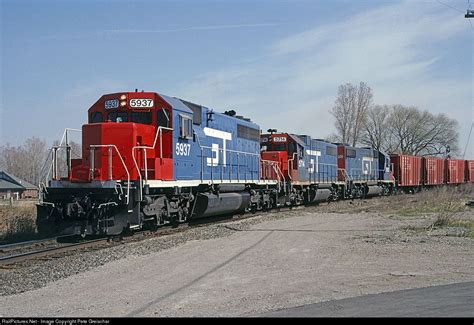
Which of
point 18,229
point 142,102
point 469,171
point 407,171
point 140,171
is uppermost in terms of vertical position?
point 142,102

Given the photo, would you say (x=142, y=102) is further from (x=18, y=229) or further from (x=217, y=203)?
(x=18, y=229)

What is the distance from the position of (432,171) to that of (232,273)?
4241cm

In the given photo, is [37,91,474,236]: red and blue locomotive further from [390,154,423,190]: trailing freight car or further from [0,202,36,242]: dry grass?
[390,154,423,190]: trailing freight car

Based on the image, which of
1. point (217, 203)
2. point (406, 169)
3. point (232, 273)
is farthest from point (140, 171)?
point (406, 169)

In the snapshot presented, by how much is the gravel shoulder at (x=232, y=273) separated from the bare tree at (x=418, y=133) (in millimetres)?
68661

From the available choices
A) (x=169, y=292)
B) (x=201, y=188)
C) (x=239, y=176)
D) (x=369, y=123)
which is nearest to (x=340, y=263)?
(x=169, y=292)

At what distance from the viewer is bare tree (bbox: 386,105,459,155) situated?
78312mm

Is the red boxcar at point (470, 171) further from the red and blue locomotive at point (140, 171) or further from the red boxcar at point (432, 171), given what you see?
the red and blue locomotive at point (140, 171)

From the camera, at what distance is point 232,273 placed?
8375 millimetres

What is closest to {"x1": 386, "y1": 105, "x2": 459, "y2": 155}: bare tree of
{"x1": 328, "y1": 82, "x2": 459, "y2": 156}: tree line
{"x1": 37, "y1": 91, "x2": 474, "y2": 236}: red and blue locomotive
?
{"x1": 328, "y1": 82, "x2": 459, "y2": 156}: tree line

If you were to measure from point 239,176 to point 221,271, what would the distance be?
1109 cm

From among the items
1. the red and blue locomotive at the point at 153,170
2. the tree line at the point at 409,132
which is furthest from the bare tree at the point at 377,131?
the red and blue locomotive at the point at 153,170

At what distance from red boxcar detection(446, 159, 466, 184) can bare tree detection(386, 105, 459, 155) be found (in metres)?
24.2

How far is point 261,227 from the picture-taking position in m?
15.6
